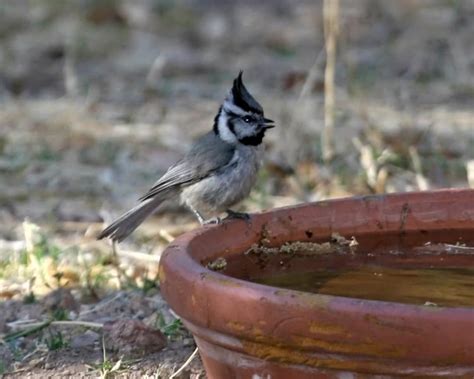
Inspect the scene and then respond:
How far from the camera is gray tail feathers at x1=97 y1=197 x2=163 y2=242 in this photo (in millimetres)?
5469

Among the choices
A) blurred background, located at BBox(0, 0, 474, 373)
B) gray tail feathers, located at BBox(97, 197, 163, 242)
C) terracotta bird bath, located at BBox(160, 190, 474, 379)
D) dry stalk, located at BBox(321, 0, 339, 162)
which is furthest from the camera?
dry stalk, located at BBox(321, 0, 339, 162)

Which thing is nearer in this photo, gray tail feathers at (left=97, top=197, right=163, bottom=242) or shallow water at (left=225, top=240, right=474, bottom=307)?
shallow water at (left=225, top=240, right=474, bottom=307)

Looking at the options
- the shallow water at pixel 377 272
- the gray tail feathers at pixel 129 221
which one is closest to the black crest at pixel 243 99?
the gray tail feathers at pixel 129 221

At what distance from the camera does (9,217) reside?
269 inches

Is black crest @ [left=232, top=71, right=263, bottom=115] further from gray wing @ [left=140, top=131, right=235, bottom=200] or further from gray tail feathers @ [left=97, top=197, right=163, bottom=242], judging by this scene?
gray tail feathers @ [left=97, top=197, right=163, bottom=242]

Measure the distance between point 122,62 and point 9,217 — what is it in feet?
12.0

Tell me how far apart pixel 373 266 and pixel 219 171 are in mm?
1613

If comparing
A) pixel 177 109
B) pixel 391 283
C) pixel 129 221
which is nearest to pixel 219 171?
pixel 129 221

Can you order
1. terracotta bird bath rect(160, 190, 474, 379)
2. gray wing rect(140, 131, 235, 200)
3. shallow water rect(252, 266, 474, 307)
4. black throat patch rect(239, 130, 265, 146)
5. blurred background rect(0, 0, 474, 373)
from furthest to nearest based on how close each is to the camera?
blurred background rect(0, 0, 474, 373) → black throat patch rect(239, 130, 265, 146) → gray wing rect(140, 131, 235, 200) → shallow water rect(252, 266, 474, 307) → terracotta bird bath rect(160, 190, 474, 379)

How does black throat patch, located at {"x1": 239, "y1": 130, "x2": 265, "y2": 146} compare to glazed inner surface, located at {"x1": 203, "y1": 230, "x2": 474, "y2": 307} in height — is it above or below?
below

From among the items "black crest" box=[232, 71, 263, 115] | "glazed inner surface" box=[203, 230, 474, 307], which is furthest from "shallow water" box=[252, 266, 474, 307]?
"black crest" box=[232, 71, 263, 115]

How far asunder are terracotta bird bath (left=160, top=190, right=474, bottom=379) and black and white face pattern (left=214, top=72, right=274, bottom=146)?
4.45ft

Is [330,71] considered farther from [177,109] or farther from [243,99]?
[177,109]

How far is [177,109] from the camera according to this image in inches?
351
